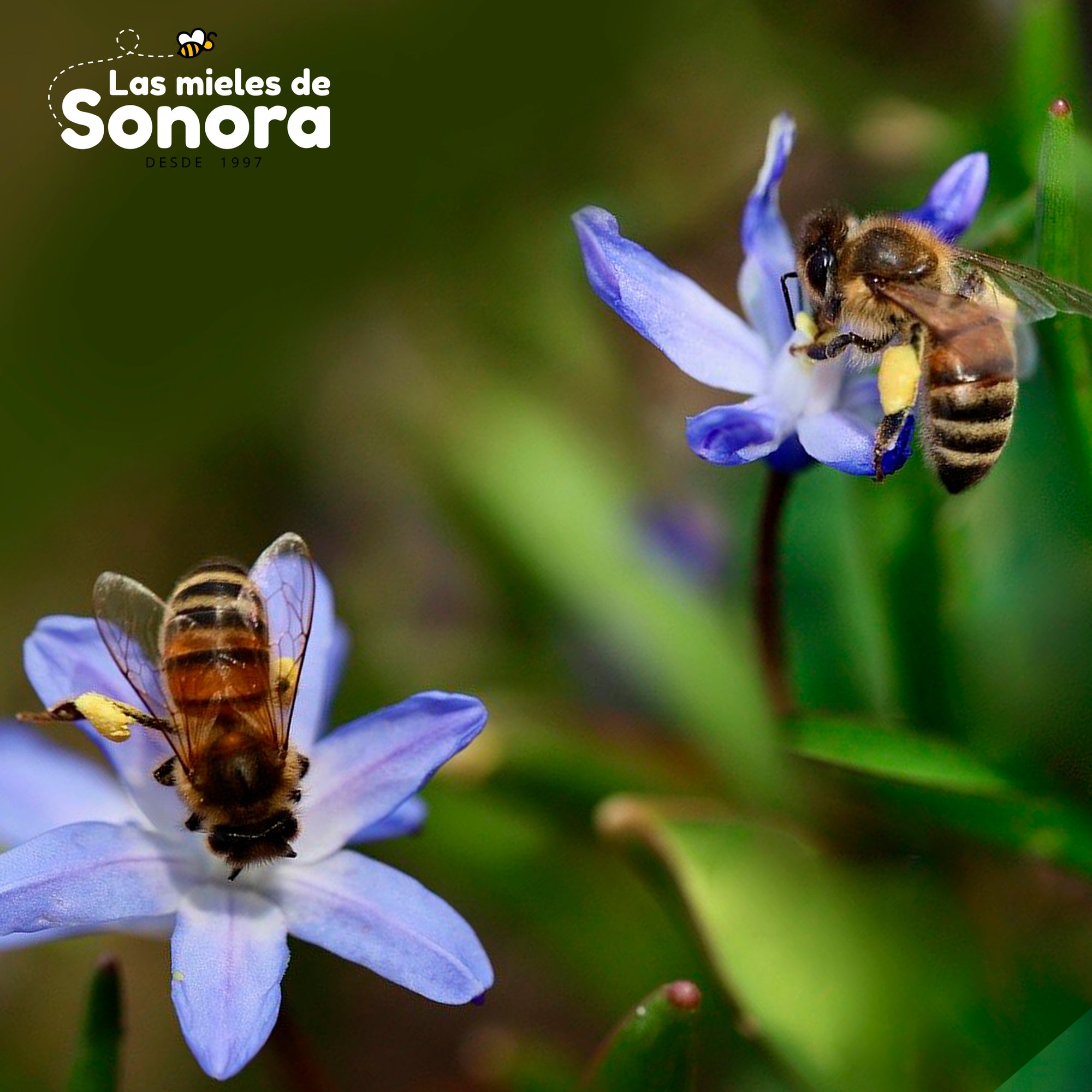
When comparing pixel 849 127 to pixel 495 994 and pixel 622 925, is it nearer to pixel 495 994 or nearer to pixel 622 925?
pixel 622 925

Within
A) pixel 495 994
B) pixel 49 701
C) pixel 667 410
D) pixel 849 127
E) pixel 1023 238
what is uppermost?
pixel 849 127

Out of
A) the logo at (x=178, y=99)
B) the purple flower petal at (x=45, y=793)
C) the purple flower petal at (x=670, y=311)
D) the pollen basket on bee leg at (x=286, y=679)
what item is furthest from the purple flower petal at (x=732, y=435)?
the logo at (x=178, y=99)

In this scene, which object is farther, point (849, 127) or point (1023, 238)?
point (849, 127)

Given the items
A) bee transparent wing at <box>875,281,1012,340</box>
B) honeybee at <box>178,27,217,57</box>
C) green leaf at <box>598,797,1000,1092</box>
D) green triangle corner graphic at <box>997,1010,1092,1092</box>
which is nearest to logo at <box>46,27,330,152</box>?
honeybee at <box>178,27,217,57</box>

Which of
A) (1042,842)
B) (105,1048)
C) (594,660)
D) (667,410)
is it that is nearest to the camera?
(105,1048)

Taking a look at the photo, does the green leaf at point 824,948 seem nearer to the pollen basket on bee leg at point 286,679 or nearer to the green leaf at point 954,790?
the green leaf at point 954,790

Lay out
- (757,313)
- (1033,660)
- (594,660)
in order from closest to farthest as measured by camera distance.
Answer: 1. (757,313)
2. (1033,660)
3. (594,660)

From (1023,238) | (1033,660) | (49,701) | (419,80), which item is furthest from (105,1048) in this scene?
(419,80)

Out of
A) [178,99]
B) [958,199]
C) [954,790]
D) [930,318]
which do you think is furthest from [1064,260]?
[178,99]
